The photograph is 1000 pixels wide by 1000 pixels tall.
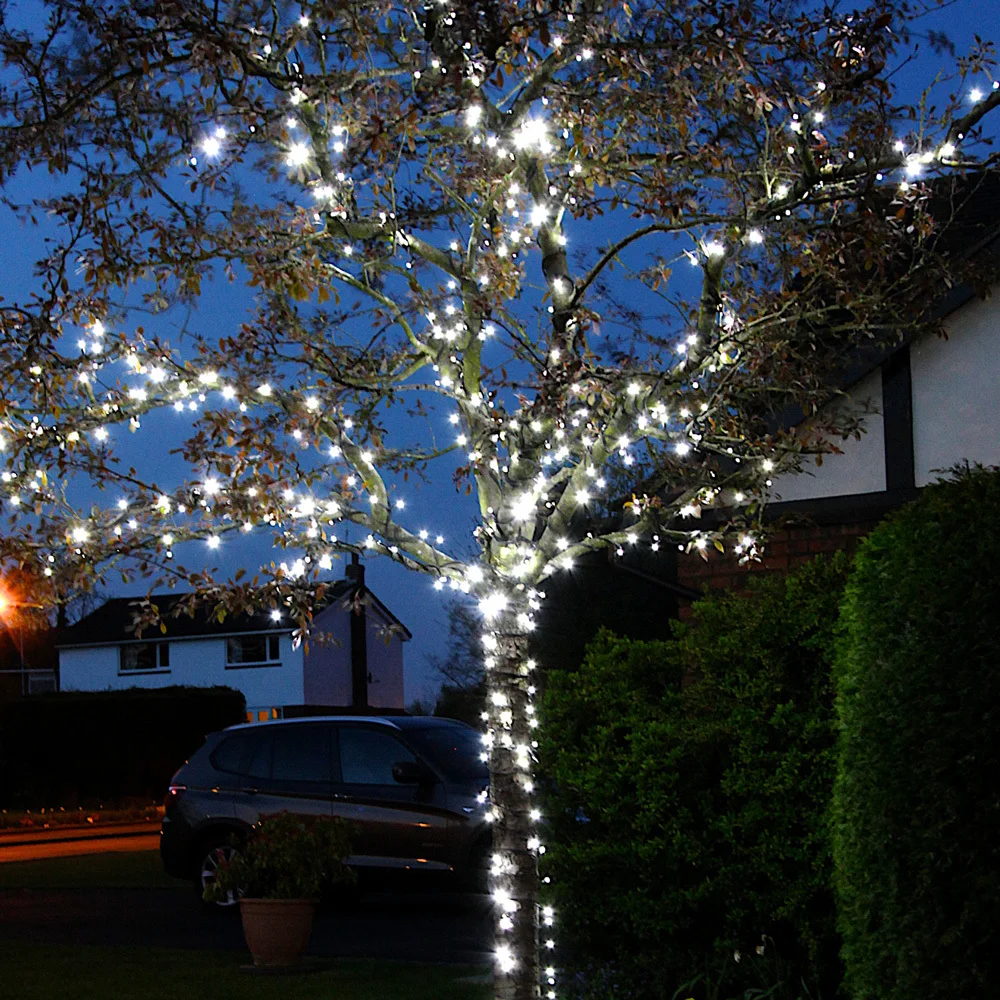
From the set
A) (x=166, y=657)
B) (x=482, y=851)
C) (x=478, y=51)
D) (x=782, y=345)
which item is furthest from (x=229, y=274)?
(x=166, y=657)

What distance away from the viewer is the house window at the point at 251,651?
165 feet

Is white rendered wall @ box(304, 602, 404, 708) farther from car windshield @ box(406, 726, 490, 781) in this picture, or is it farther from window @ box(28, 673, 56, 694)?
car windshield @ box(406, 726, 490, 781)

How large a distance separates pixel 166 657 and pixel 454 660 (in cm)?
1856

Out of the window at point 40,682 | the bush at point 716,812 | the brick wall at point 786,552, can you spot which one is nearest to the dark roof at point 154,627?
the window at point 40,682

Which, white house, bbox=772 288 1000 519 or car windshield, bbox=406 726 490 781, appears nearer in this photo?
white house, bbox=772 288 1000 519

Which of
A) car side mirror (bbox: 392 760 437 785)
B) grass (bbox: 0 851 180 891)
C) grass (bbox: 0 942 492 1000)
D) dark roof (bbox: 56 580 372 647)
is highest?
dark roof (bbox: 56 580 372 647)

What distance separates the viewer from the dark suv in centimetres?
1211

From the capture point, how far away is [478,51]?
634 cm

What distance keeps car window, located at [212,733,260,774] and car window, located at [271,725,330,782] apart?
280 mm

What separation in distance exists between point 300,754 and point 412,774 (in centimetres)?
140

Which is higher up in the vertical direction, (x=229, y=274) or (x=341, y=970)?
(x=229, y=274)

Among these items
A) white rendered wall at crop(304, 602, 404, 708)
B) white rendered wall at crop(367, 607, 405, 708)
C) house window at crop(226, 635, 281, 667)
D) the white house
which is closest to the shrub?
the white house

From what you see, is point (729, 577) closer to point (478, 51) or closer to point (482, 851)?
point (482, 851)

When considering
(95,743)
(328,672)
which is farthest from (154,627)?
(95,743)
